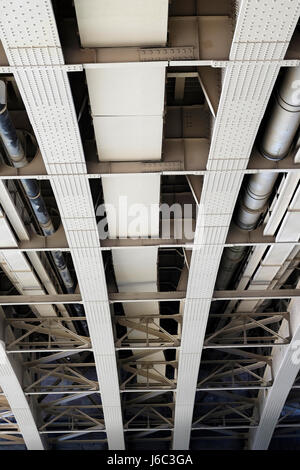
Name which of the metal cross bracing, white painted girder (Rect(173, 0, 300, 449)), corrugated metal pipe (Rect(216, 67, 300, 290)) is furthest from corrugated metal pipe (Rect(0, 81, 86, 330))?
corrugated metal pipe (Rect(216, 67, 300, 290))

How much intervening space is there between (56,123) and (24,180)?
233 cm

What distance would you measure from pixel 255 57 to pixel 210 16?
4.03ft

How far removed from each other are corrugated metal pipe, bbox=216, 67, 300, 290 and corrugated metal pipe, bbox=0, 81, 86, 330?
515 cm

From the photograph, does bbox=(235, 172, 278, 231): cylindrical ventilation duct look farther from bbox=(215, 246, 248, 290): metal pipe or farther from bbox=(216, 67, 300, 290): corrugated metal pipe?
bbox=(215, 246, 248, 290): metal pipe

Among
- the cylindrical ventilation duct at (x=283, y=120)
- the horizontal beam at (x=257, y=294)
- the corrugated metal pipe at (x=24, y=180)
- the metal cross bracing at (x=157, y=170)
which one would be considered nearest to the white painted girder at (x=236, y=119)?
the metal cross bracing at (x=157, y=170)

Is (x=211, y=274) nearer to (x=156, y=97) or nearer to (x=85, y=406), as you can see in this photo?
(x=156, y=97)

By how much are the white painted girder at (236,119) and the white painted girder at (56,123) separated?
8.99 feet

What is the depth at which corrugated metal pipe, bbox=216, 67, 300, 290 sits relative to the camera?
9.84 meters

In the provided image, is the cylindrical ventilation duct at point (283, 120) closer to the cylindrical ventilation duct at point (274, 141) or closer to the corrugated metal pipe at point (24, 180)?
the cylindrical ventilation duct at point (274, 141)

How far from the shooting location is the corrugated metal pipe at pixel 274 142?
984 centimetres

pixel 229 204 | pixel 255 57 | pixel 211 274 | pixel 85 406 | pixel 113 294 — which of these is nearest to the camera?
pixel 255 57

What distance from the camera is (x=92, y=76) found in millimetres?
9680

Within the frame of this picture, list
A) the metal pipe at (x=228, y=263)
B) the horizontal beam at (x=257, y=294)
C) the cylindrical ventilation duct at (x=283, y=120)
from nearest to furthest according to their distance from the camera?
the cylindrical ventilation duct at (x=283, y=120)
the metal pipe at (x=228, y=263)
the horizontal beam at (x=257, y=294)

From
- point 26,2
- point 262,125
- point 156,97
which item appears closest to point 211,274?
point 262,125
